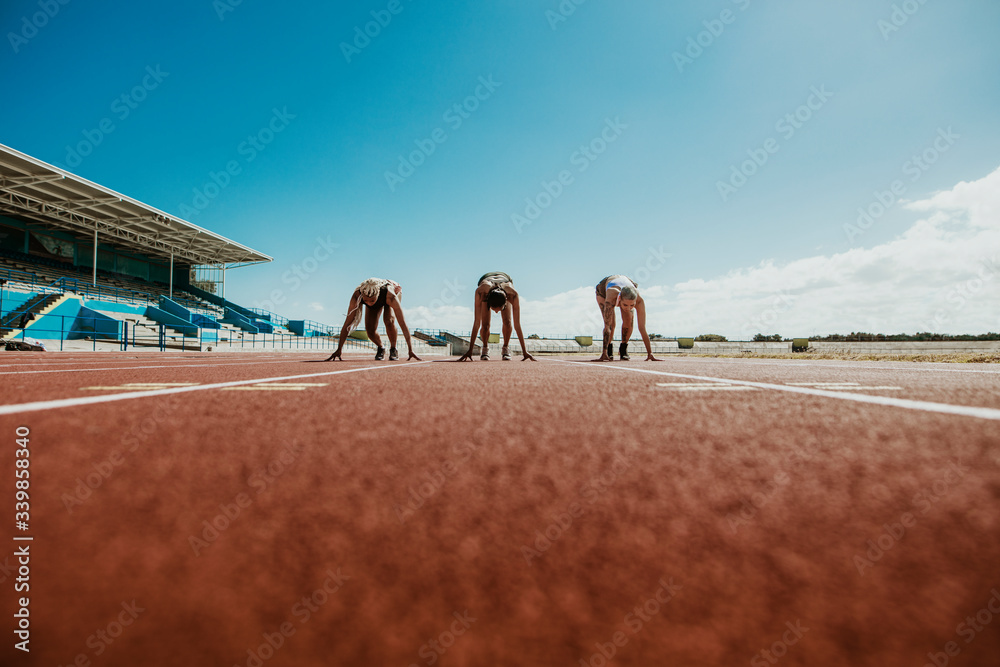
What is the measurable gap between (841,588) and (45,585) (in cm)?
91

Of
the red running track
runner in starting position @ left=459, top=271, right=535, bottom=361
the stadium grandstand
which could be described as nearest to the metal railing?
the stadium grandstand

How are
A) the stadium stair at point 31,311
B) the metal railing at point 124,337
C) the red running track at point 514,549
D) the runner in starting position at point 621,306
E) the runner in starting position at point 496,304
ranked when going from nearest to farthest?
the red running track at point 514,549, the runner in starting position at point 496,304, the runner in starting position at point 621,306, the metal railing at point 124,337, the stadium stair at point 31,311

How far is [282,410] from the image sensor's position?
1.08 meters

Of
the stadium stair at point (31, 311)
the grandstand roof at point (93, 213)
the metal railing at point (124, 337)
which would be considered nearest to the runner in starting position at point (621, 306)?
the metal railing at point (124, 337)

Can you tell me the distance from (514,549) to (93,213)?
107 feet

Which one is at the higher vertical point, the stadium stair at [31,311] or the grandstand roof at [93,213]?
the grandstand roof at [93,213]

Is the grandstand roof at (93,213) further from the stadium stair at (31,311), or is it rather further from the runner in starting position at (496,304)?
the runner in starting position at (496,304)

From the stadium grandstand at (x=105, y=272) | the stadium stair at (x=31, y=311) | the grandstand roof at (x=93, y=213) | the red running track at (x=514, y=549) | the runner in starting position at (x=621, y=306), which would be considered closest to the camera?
the red running track at (x=514, y=549)

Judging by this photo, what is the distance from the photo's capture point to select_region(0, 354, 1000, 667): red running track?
440mm

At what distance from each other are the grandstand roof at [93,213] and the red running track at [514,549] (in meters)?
25.9

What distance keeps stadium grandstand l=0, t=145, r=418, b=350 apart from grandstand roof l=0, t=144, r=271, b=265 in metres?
0.06

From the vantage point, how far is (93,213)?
23422 millimetres

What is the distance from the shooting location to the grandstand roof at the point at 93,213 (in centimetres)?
1873

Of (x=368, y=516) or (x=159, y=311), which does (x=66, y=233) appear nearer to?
(x=159, y=311)
